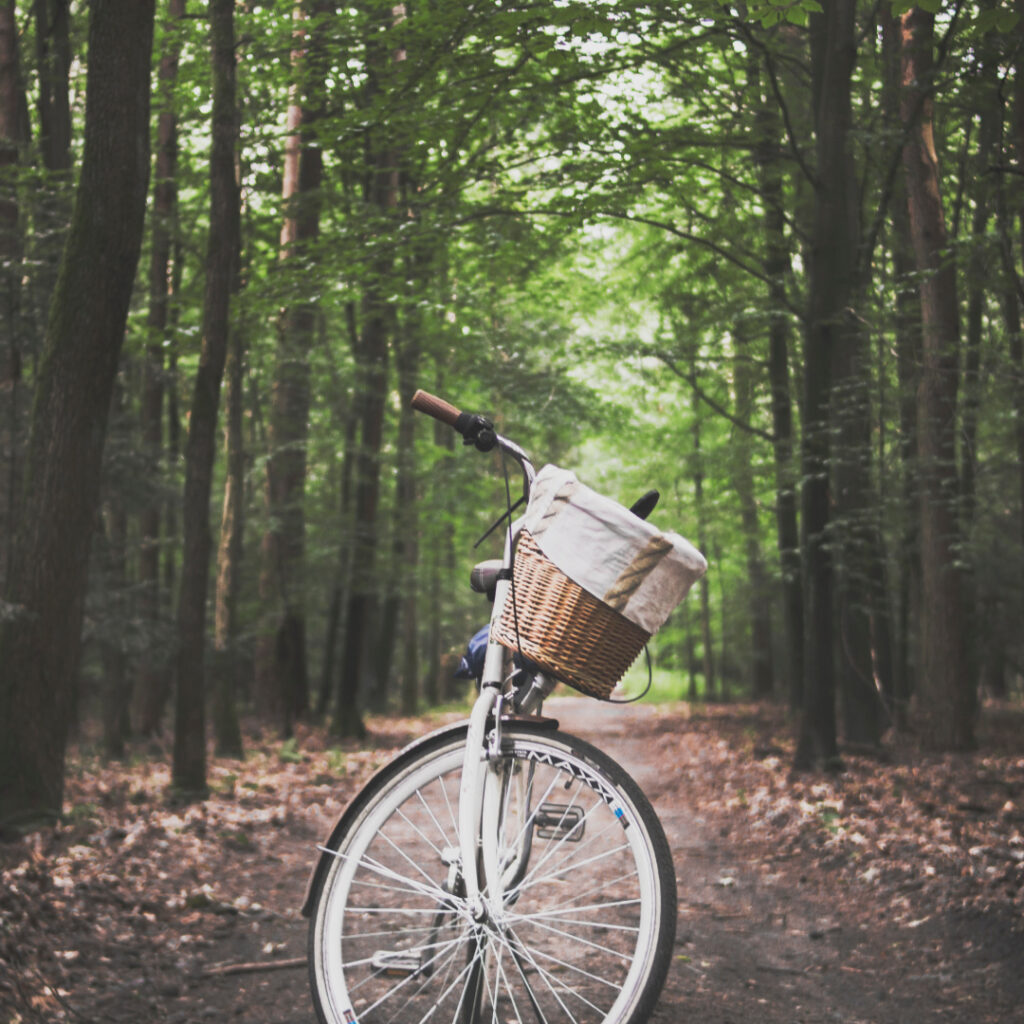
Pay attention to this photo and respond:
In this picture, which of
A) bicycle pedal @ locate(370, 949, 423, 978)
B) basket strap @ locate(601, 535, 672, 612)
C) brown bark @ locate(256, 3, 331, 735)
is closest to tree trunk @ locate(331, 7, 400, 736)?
brown bark @ locate(256, 3, 331, 735)

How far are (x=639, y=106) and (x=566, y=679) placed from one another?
Result: 8.51 metres

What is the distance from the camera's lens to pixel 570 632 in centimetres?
280

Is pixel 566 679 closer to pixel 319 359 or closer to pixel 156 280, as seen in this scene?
pixel 156 280

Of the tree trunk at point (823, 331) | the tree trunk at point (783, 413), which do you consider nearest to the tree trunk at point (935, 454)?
the tree trunk at point (823, 331)

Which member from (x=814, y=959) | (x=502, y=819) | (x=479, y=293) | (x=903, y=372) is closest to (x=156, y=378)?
(x=479, y=293)

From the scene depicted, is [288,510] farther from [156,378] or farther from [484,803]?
[484,803]

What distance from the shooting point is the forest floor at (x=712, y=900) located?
419 centimetres

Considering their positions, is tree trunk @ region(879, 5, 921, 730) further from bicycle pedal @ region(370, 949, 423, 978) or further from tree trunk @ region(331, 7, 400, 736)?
tree trunk @ region(331, 7, 400, 736)

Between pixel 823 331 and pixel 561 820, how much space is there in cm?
765

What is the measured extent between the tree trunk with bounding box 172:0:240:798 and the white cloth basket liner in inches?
275

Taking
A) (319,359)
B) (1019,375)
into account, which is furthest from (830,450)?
(319,359)

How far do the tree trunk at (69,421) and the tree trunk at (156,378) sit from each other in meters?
3.28

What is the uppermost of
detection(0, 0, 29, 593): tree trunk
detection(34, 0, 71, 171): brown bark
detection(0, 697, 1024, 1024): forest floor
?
detection(34, 0, 71, 171): brown bark

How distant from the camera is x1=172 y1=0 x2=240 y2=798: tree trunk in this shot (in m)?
9.32
